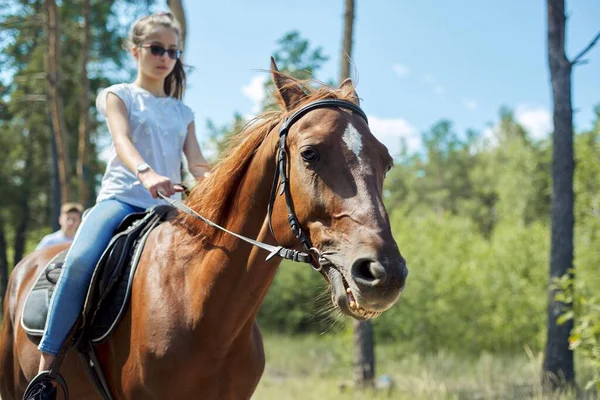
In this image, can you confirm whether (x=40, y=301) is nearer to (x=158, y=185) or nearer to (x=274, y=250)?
(x=158, y=185)

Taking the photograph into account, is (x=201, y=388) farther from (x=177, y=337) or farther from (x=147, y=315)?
(x=147, y=315)

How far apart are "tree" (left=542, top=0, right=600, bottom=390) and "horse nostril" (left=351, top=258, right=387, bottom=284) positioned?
6535 millimetres

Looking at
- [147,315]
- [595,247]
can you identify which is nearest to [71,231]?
[147,315]

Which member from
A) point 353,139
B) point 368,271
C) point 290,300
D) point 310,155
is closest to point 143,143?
point 310,155

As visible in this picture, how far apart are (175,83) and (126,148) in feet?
3.21

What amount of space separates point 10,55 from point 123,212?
16.9m

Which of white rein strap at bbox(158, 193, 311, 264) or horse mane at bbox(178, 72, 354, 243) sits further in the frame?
horse mane at bbox(178, 72, 354, 243)

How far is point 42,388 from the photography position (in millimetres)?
3014

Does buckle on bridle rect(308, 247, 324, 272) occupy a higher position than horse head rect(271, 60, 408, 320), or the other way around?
horse head rect(271, 60, 408, 320)

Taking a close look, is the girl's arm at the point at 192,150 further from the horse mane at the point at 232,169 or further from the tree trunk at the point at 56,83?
the tree trunk at the point at 56,83

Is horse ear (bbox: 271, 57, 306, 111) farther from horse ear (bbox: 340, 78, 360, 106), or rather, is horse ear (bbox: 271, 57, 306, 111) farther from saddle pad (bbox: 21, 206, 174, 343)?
saddle pad (bbox: 21, 206, 174, 343)

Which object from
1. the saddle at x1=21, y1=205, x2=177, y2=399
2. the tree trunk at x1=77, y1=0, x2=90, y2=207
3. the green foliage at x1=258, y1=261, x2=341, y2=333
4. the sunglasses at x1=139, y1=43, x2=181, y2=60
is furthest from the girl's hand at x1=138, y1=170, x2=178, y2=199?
the green foliage at x1=258, y1=261, x2=341, y2=333

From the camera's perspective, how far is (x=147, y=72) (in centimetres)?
369

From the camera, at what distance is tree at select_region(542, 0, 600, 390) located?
7.74 metres
